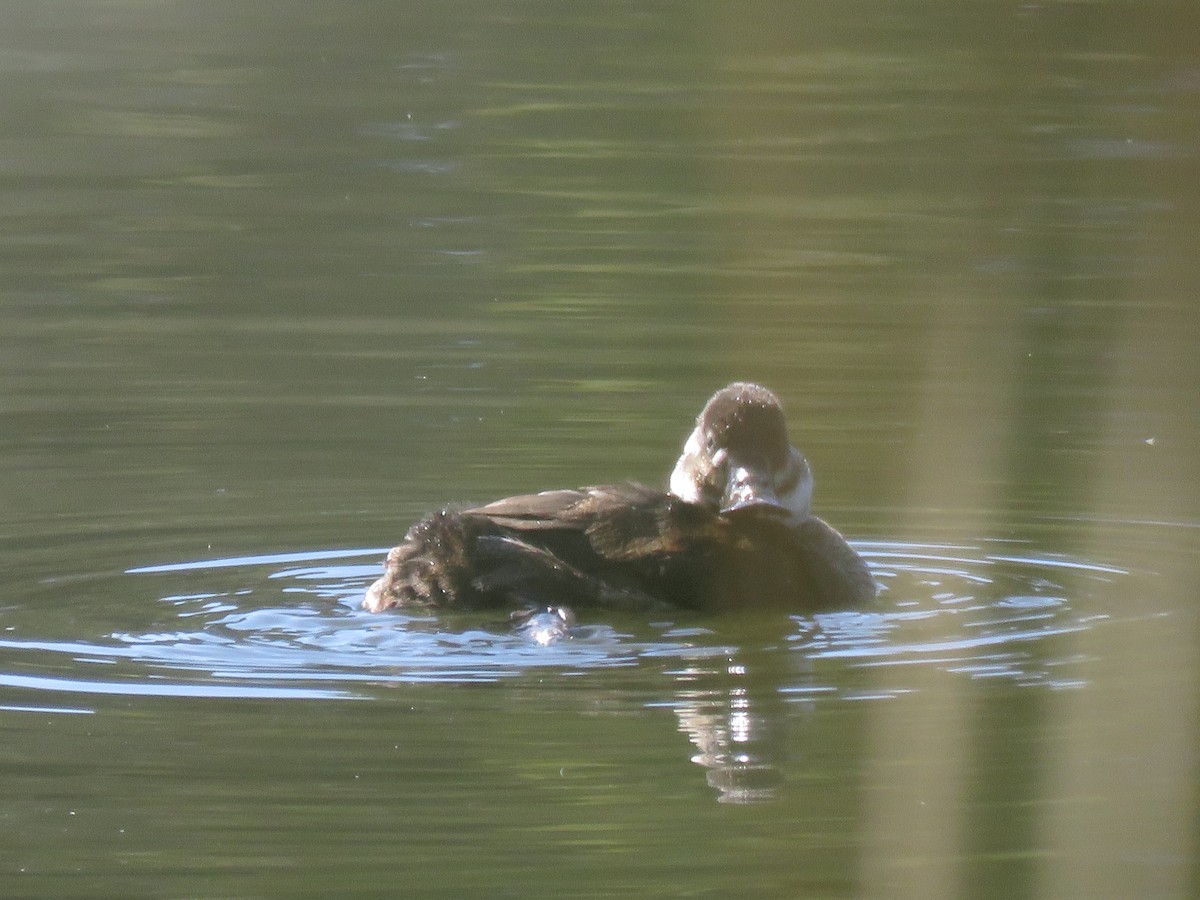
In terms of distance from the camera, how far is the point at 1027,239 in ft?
42.5

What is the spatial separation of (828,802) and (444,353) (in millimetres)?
5514

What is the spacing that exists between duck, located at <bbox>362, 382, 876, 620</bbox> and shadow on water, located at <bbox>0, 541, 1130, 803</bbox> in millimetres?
71

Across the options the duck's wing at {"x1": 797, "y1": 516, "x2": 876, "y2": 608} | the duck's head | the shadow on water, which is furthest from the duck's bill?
the shadow on water

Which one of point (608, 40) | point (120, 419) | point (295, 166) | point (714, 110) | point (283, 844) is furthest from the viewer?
point (608, 40)

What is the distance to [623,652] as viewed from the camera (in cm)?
607

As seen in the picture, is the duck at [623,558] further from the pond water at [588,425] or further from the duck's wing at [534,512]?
the pond water at [588,425]

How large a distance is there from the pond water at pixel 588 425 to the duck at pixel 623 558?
0.12 meters

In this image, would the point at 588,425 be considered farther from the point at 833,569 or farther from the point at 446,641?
the point at 446,641

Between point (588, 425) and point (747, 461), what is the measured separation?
2.26m

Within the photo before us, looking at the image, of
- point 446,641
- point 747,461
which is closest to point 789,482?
point 747,461

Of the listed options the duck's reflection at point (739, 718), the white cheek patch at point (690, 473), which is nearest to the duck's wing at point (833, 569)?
the white cheek patch at point (690, 473)

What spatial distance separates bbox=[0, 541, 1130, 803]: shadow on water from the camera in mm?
5699

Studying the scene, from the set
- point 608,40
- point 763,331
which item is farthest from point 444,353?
point 608,40

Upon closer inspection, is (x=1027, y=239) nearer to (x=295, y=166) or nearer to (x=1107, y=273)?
(x=1107, y=273)
